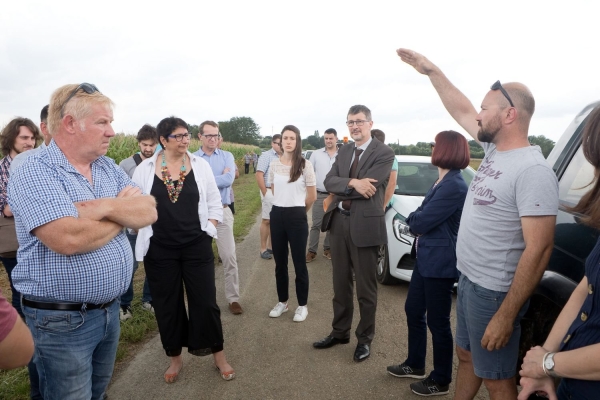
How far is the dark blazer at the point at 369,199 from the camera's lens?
3662 mm

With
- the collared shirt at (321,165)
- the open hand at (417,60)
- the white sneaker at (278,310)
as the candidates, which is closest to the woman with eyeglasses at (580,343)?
the open hand at (417,60)

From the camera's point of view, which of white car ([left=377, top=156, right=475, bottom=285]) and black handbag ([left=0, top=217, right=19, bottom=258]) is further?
white car ([left=377, top=156, right=475, bottom=285])

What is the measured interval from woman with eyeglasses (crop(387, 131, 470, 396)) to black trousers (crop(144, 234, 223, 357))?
5.79ft

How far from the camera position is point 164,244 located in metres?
3.28

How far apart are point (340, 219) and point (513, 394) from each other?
2060 millimetres

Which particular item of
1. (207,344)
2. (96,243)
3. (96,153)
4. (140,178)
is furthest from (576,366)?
(140,178)

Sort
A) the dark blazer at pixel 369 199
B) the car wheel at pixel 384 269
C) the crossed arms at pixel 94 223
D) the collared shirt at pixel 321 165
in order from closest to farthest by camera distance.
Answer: the crossed arms at pixel 94 223 < the dark blazer at pixel 369 199 < the car wheel at pixel 384 269 < the collared shirt at pixel 321 165

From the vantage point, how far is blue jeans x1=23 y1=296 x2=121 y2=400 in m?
1.95

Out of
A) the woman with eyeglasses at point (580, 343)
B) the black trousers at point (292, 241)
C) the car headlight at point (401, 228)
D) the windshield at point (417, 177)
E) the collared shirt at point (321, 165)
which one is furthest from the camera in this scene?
the collared shirt at point (321, 165)

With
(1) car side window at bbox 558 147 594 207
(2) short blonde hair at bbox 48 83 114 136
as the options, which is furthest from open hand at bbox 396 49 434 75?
(2) short blonde hair at bbox 48 83 114 136

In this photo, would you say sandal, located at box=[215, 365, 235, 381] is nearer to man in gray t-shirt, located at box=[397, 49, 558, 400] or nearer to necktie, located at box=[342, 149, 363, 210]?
necktie, located at box=[342, 149, 363, 210]

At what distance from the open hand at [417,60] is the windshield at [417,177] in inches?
113

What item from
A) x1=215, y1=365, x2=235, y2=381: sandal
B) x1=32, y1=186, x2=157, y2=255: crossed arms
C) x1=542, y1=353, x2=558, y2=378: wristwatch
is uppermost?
x1=32, y1=186, x2=157, y2=255: crossed arms

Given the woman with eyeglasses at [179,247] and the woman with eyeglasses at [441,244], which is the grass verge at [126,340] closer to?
the woman with eyeglasses at [179,247]
